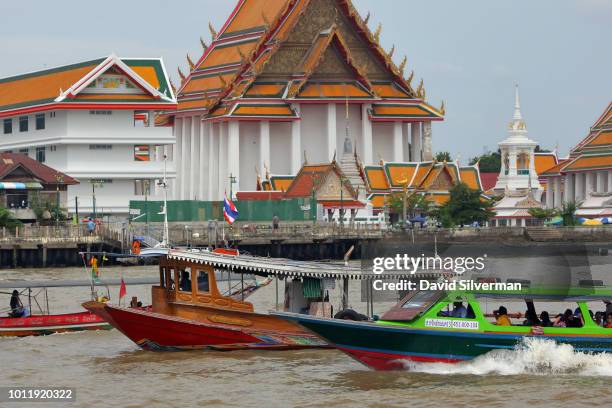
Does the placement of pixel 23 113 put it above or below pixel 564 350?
above

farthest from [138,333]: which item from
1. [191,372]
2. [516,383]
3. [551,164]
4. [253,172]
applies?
[551,164]

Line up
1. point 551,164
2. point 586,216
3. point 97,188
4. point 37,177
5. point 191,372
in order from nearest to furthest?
1. point 191,372
2. point 37,177
3. point 97,188
4. point 586,216
5. point 551,164

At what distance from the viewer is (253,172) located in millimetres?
94000

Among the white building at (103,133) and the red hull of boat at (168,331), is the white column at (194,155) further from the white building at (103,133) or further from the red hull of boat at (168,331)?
the red hull of boat at (168,331)

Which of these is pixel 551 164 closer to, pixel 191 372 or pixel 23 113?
pixel 23 113

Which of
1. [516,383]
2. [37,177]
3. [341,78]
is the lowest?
[516,383]

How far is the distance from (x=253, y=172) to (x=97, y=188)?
1602 centimetres

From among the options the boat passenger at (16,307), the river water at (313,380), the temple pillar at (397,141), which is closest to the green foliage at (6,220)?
the boat passenger at (16,307)

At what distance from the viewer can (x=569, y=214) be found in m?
89.9

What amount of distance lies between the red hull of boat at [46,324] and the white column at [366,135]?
59.6 meters

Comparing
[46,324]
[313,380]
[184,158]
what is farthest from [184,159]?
[313,380]

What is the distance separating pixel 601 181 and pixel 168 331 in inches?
2618

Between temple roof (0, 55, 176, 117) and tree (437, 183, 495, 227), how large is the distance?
16148 mm

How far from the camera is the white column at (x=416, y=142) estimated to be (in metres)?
99.1
